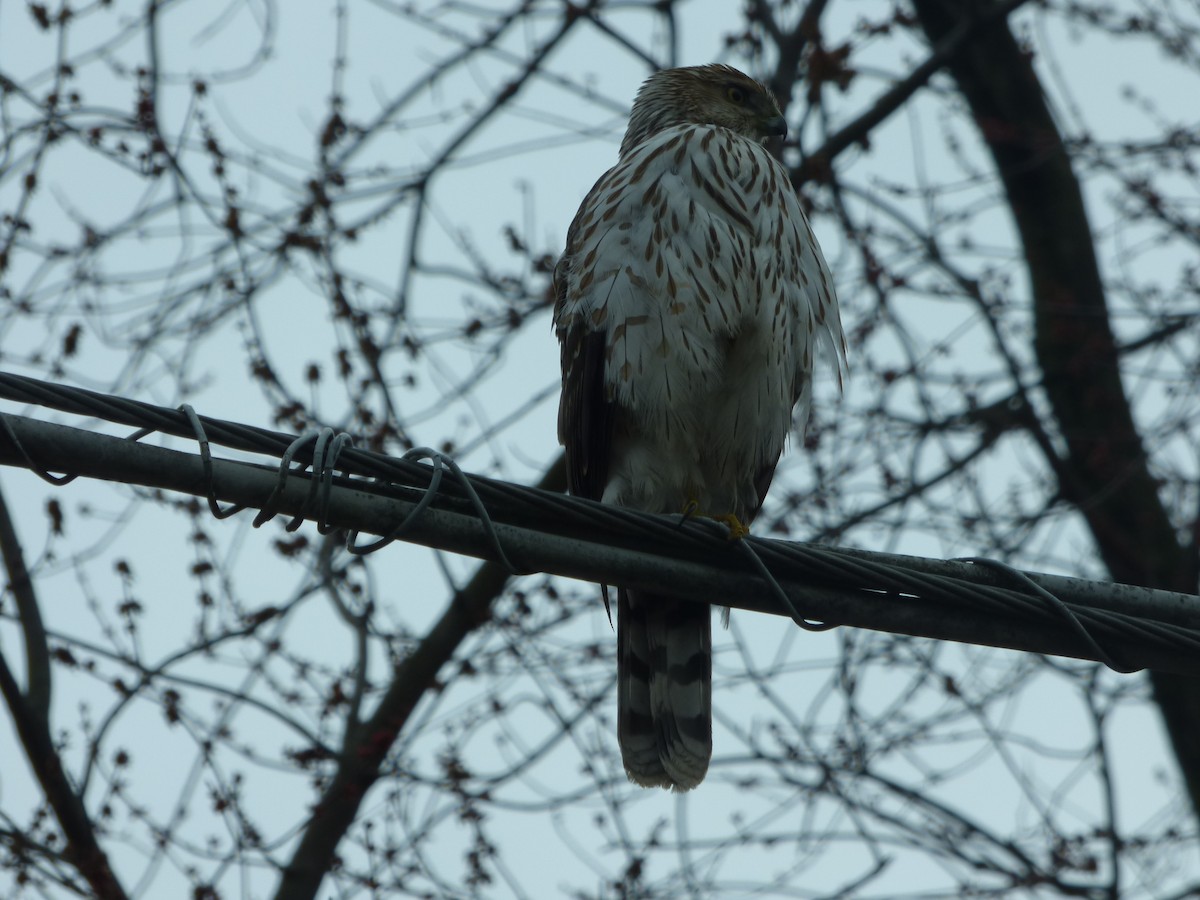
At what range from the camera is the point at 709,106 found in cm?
541

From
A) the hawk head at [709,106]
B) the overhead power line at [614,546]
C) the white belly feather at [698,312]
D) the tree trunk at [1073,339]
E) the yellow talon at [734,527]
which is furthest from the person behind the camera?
the tree trunk at [1073,339]

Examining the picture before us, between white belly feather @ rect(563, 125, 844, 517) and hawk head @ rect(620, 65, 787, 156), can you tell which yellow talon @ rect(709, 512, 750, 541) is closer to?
white belly feather @ rect(563, 125, 844, 517)

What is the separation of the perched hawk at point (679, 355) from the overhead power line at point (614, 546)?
4.14ft

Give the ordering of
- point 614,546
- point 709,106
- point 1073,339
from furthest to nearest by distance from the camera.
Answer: point 1073,339 → point 709,106 → point 614,546

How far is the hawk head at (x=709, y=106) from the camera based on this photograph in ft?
17.5

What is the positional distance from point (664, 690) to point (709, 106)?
239 centimetres

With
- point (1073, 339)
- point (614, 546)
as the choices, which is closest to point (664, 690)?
point (614, 546)

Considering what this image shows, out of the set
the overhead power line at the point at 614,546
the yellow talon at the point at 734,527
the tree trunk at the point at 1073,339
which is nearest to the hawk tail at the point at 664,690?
the yellow talon at the point at 734,527

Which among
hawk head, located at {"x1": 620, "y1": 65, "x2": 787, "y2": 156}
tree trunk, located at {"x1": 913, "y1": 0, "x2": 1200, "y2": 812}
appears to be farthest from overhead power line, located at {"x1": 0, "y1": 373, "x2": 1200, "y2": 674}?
tree trunk, located at {"x1": 913, "y1": 0, "x2": 1200, "y2": 812}

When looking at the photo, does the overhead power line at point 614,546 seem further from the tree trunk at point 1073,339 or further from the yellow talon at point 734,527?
the tree trunk at point 1073,339

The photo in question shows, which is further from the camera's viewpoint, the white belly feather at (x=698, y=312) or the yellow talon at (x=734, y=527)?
the white belly feather at (x=698, y=312)

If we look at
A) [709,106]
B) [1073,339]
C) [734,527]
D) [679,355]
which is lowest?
[734,527]

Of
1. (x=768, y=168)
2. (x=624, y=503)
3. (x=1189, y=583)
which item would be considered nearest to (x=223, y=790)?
(x=624, y=503)

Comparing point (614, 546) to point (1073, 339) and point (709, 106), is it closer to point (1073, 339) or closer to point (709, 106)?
point (709, 106)
